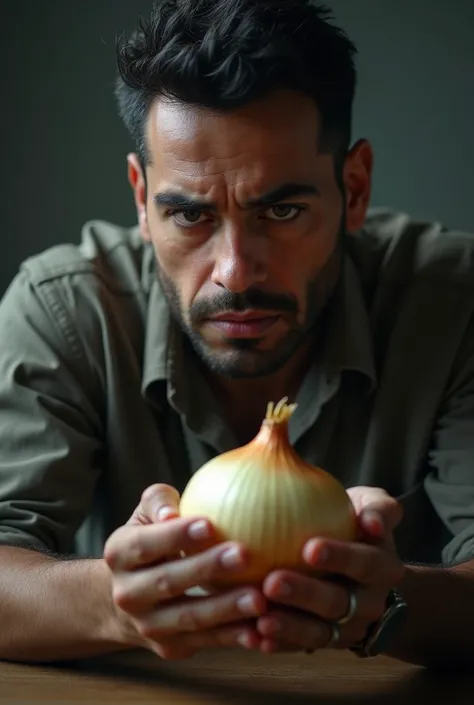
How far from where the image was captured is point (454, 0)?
6.39ft

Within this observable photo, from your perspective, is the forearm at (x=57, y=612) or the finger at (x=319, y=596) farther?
the forearm at (x=57, y=612)

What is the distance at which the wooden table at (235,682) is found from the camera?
3.02ft

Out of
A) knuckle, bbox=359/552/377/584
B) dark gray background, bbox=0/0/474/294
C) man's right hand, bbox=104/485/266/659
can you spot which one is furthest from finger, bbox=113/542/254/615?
dark gray background, bbox=0/0/474/294

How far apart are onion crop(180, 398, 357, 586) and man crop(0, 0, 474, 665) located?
0.07 meters

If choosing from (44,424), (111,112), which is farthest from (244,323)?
(111,112)

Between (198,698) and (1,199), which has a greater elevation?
(1,199)

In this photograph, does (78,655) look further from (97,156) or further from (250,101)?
(97,156)

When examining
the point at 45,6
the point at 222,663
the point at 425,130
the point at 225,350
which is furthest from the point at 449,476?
the point at 45,6

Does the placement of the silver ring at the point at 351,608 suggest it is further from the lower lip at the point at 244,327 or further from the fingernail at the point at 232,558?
the lower lip at the point at 244,327

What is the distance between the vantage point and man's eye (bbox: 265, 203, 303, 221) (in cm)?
122

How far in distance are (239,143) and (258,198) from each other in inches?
2.6

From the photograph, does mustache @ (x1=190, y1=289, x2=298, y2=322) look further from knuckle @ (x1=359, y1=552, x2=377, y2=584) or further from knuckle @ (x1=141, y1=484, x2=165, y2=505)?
knuckle @ (x1=359, y1=552, x2=377, y2=584)

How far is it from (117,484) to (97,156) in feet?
2.46

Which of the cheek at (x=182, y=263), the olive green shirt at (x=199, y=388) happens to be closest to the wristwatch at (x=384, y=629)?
the olive green shirt at (x=199, y=388)
